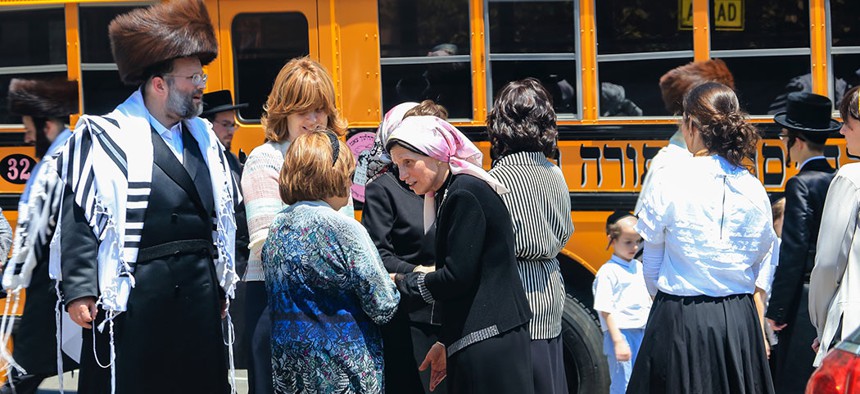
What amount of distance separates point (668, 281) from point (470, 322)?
3.10ft

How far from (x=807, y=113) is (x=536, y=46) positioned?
1.53 meters

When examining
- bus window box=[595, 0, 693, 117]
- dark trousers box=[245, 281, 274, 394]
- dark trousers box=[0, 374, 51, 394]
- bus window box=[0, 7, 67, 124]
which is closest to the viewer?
dark trousers box=[245, 281, 274, 394]

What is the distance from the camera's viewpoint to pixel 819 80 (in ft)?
20.0

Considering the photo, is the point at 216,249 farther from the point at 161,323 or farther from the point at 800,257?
the point at 800,257

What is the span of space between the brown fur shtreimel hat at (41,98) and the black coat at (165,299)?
131cm

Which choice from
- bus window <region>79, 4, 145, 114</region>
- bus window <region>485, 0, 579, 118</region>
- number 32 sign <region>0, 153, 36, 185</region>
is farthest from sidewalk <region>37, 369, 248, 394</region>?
bus window <region>485, 0, 579, 118</region>

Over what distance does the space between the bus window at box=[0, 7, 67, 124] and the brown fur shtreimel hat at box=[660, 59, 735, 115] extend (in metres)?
3.54

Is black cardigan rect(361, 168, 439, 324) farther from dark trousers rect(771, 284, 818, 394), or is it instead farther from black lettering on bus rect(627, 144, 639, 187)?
→ black lettering on bus rect(627, 144, 639, 187)

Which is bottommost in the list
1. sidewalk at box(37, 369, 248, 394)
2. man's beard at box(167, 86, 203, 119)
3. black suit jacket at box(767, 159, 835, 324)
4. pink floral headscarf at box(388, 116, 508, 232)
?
sidewalk at box(37, 369, 248, 394)

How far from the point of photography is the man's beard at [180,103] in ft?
14.1

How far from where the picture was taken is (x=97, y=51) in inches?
264

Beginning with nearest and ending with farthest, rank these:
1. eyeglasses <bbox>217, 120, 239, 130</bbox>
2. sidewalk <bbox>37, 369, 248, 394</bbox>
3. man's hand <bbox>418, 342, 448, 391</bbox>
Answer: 1. man's hand <bbox>418, 342, 448, 391</bbox>
2. eyeglasses <bbox>217, 120, 239, 130</bbox>
3. sidewalk <bbox>37, 369, 248, 394</bbox>

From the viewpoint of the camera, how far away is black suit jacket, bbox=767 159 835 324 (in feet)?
16.5

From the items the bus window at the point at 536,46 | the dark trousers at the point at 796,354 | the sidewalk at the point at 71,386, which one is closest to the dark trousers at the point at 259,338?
A: the bus window at the point at 536,46
